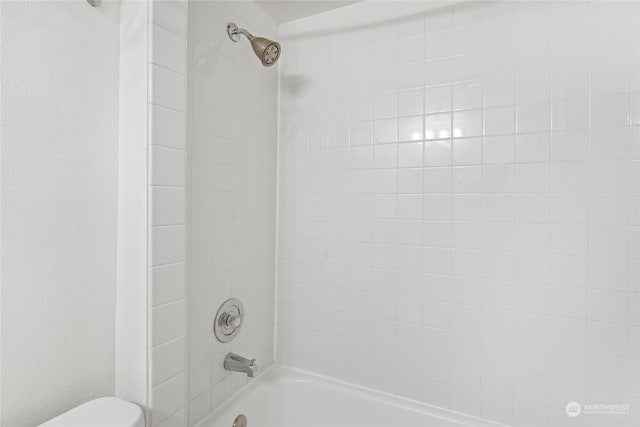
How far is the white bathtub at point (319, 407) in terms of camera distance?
51.5 inches

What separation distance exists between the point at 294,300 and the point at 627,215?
1.36m

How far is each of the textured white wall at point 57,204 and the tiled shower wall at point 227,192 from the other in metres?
0.26

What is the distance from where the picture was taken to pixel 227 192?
1.32 meters

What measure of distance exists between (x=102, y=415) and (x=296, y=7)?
5.59 feet

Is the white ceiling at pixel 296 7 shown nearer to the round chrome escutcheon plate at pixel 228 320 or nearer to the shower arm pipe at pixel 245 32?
the shower arm pipe at pixel 245 32

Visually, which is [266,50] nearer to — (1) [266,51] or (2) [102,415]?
(1) [266,51]

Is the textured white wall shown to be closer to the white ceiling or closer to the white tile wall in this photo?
the white tile wall

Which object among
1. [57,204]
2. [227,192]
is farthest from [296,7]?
[57,204]

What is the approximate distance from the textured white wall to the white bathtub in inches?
23.6

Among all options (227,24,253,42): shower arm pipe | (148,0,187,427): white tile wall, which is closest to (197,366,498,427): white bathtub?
(148,0,187,427): white tile wall

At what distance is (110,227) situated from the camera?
3.21 feet

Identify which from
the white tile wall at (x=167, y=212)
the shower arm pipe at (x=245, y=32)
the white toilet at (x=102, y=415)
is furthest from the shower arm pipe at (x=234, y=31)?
the white toilet at (x=102, y=415)

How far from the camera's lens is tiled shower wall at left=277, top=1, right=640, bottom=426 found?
3.65 ft

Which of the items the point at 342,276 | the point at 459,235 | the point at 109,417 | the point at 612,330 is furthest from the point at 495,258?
the point at 109,417
